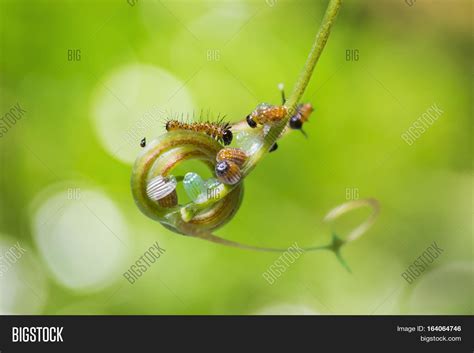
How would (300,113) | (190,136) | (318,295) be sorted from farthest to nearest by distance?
(318,295)
(300,113)
(190,136)

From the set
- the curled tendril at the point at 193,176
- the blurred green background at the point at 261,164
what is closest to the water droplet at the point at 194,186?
the curled tendril at the point at 193,176

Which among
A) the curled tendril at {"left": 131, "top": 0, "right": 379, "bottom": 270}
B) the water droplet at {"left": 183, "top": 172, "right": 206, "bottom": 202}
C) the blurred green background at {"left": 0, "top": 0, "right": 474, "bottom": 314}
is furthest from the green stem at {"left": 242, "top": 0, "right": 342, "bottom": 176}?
the blurred green background at {"left": 0, "top": 0, "right": 474, "bottom": 314}

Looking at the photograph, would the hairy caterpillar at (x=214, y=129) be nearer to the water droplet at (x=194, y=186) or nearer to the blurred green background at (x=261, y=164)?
the water droplet at (x=194, y=186)

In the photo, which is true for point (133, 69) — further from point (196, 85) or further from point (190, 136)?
point (190, 136)

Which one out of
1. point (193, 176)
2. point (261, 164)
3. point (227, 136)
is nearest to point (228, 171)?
point (193, 176)

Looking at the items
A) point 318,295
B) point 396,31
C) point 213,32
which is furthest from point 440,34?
point 318,295

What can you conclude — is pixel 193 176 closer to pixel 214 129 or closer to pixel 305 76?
pixel 214 129
